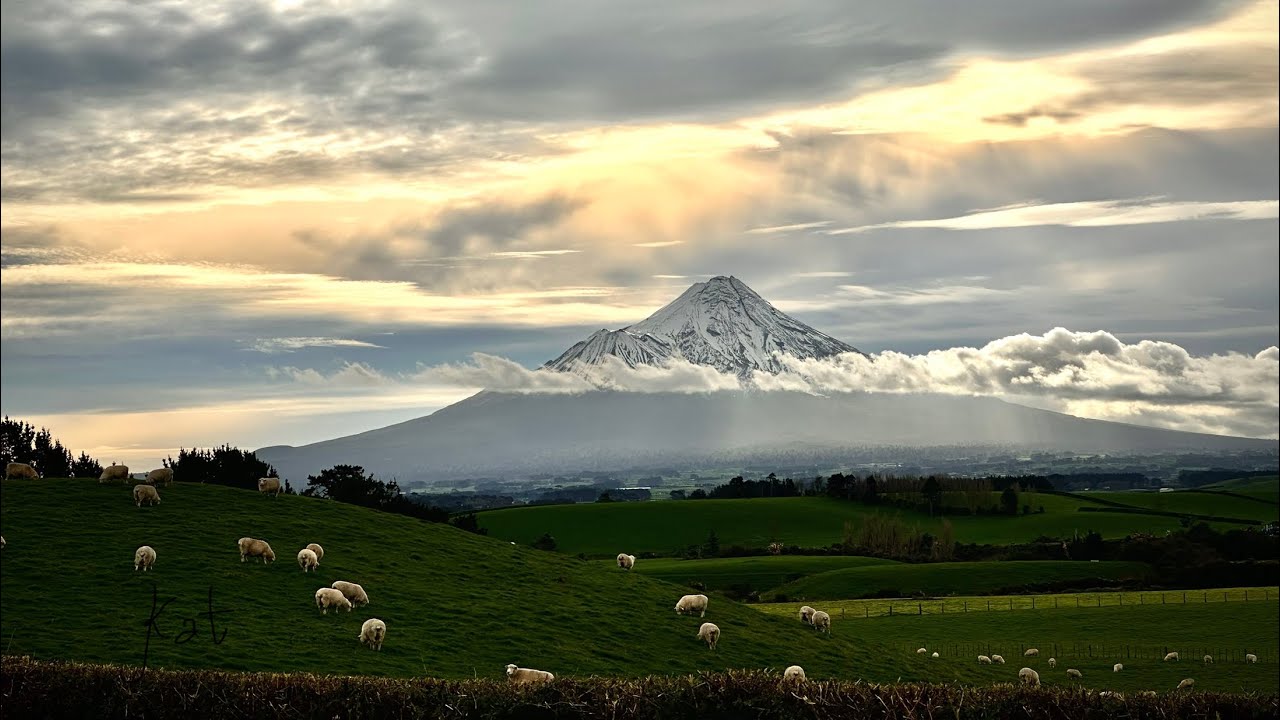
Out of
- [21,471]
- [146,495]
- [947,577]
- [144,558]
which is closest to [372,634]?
[144,558]

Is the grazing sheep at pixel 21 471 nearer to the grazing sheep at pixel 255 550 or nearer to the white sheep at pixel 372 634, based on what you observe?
the grazing sheep at pixel 255 550

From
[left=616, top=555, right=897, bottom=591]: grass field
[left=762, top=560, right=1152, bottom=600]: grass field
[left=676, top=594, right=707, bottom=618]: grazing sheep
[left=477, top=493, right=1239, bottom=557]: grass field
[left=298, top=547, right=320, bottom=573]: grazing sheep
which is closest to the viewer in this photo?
[left=298, top=547, right=320, bottom=573]: grazing sheep

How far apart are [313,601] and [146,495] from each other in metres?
13.8

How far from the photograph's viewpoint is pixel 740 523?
157375mm

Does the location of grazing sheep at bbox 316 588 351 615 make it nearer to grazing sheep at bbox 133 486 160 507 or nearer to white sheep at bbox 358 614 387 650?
white sheep at bbox 358 614 387 650

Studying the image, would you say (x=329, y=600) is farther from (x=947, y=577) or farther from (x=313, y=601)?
(x=947, y=577)

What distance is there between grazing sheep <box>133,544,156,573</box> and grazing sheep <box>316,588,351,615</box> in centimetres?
644

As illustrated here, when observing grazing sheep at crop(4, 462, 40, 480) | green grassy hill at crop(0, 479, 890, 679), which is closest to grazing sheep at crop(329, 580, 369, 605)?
green grassy hill at crop(0, 479, 890, 679)

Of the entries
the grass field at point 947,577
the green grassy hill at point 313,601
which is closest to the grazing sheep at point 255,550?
the green grassy hill at point 313,601

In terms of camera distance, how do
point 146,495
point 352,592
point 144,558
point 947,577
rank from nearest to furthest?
point 352,592 < point 144,558 < point 146,495 < point 947,577

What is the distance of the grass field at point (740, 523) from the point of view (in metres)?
144

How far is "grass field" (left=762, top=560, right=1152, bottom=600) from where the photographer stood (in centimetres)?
9550

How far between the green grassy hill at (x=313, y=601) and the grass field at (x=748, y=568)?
51.0 meters

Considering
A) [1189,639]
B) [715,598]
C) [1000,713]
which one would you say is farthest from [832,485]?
[1000,713]
